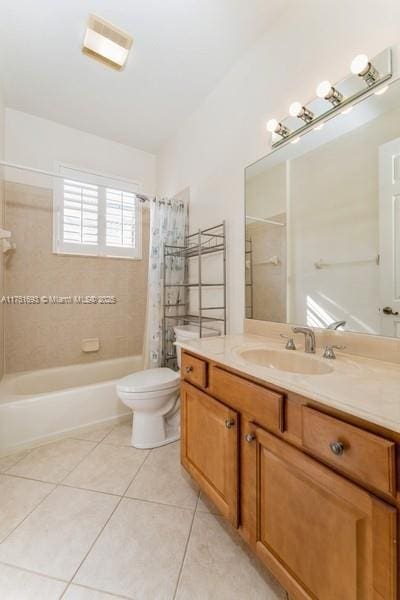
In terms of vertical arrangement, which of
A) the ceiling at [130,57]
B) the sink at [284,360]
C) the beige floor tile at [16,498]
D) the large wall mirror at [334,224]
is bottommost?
the beige floor tile at [16,498]

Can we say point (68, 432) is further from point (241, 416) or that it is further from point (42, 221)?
point (42, 221)

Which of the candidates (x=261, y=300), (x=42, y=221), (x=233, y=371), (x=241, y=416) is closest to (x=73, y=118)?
(x=42, y=221)

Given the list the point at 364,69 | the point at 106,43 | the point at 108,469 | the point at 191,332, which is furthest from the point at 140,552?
the point at 106,43

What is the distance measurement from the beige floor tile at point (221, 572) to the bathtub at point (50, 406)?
1194 millimetres

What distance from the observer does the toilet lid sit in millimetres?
1756

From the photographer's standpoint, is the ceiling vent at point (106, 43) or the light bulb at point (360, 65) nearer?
the light bulb at point (360, 65)

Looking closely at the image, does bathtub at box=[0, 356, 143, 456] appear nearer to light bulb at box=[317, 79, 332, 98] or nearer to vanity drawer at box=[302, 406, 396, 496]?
vanity drawer at box=[302, 406, 396, 496]

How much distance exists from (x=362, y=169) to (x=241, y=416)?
1187 mm

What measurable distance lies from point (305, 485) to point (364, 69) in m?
1.58

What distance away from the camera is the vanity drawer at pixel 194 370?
1.21 m

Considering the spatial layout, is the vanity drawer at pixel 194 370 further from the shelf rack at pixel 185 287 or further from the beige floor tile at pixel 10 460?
the beige floor tile at pixel 10 460

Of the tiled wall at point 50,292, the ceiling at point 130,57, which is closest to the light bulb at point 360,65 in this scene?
the ceiling at point 130,57

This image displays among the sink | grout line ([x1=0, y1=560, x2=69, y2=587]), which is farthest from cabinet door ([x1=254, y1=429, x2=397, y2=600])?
grout line ([x1=0, y1=560, x2=69, y2=587])

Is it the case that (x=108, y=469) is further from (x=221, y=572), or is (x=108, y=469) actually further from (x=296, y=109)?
(x=296, y=109)
